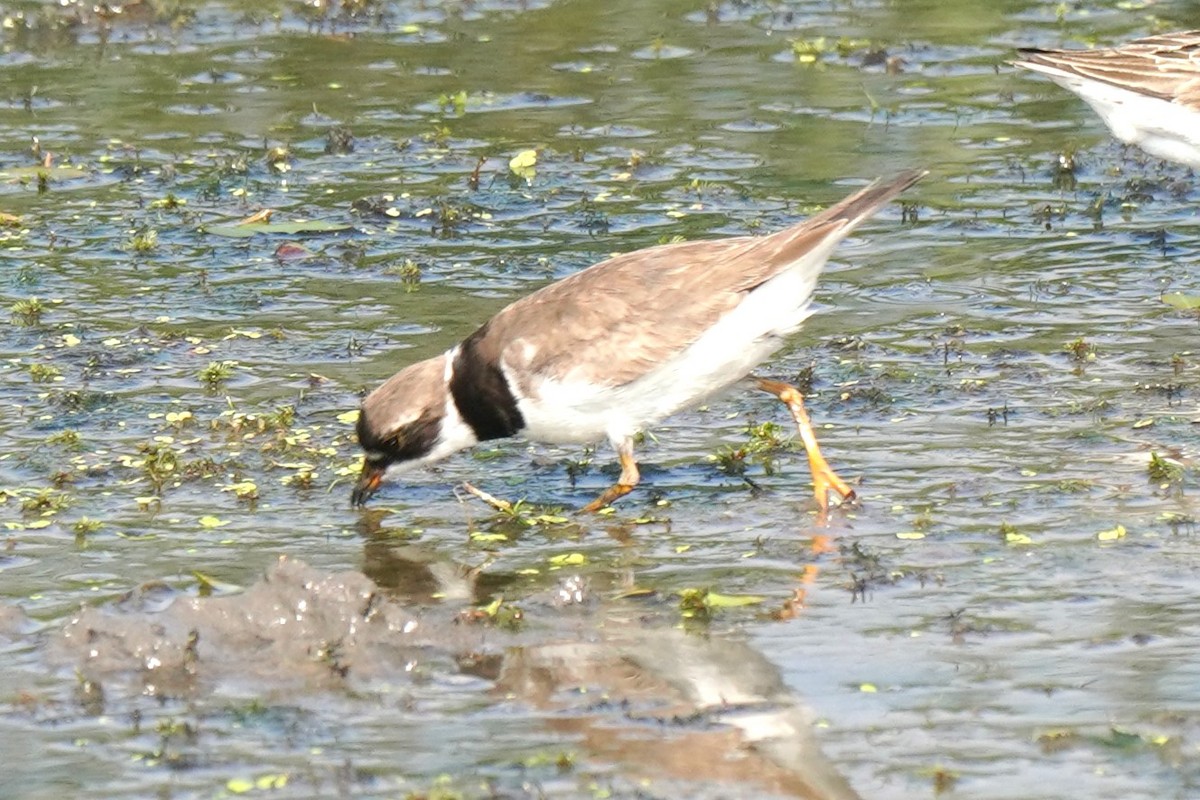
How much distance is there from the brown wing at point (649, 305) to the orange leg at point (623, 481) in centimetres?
36

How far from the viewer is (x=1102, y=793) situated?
244 inches

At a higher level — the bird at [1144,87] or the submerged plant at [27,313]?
the bird at [1144,87]

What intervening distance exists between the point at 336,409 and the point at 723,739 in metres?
4.32

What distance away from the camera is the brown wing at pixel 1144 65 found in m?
12.4

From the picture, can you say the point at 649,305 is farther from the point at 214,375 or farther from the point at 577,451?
the point at 214,375

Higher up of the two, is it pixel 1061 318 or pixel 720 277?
pixel 720 277

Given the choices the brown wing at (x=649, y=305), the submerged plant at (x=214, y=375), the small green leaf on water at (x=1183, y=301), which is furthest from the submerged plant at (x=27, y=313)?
the small green leaf on water at (x=1183, y=301)

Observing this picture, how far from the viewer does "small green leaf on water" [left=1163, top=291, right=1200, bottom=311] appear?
11453 mm

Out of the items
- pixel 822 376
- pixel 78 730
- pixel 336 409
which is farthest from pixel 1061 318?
pixel 78 730

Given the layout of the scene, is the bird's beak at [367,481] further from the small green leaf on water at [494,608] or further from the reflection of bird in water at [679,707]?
the reflection of bird in water at [679,707]

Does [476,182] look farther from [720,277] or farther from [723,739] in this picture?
[723,739]

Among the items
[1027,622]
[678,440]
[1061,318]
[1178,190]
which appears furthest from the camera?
[1178,190]

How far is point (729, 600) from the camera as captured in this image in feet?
26.0

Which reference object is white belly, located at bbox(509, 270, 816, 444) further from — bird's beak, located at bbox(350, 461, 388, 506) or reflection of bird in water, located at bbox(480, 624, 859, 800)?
reflection of bird in water, located at bbox(480, 624, 859, 800)
